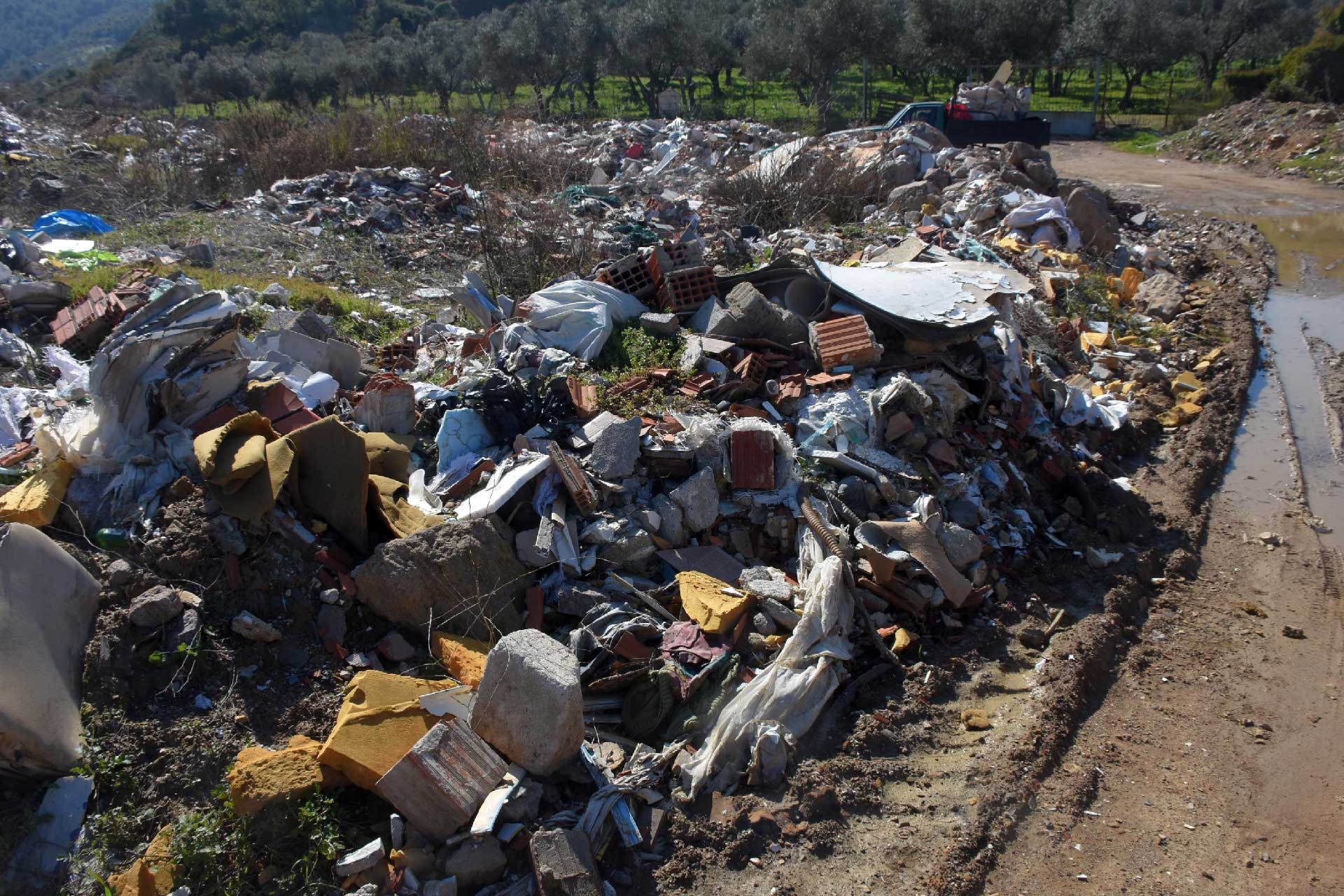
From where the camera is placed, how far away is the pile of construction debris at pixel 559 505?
3318mm

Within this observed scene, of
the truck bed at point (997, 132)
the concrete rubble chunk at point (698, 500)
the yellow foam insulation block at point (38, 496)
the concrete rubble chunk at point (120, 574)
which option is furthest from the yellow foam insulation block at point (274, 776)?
the truck bed at point (997, 132)

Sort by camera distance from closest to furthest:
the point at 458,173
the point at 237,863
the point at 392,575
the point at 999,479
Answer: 1. the point at 237,863
2. the point at 392,575
3. the point at 999,479
4. the point at 458,173

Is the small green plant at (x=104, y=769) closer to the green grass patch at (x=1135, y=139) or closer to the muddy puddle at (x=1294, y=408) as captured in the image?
the muddy puddle at (x=1294, y=408)

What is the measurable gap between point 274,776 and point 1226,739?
13.8 feet

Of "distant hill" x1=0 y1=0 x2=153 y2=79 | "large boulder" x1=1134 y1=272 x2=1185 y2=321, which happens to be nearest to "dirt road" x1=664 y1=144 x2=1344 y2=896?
"large boulder" x1=1134 y1=272 x2=1185 y2=321

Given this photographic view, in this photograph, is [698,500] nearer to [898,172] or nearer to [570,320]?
[570,320]

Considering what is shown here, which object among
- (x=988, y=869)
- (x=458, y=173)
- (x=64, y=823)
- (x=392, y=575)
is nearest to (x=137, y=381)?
(x=392, y=575)

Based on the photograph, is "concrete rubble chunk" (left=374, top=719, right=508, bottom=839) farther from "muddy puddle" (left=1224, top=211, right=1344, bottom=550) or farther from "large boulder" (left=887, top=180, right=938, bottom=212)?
"large boulder" (left=887, top=180, right=938, bottom=212)

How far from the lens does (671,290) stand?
6.66 metres

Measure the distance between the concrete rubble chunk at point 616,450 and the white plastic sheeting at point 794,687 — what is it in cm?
123

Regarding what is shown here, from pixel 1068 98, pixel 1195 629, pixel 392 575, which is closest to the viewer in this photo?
pixel 392 575

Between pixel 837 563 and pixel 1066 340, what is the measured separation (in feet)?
15.8

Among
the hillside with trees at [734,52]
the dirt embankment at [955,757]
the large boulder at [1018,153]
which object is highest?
the hillside with trees at [734,52]

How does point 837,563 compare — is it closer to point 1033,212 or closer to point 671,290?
point 671,290
